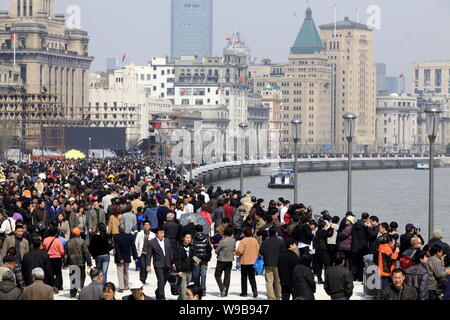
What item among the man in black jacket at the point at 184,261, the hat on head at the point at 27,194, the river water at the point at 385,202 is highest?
the hat on head at the point at 27,194

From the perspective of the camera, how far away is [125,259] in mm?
24250

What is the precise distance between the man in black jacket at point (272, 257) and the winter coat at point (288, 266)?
194cm

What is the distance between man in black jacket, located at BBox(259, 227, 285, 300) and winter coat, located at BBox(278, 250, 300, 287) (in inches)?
76.4

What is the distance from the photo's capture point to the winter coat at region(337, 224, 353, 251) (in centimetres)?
2502

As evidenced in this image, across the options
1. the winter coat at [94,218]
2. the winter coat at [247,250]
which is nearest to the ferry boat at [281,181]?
the winter coat at [94,218]

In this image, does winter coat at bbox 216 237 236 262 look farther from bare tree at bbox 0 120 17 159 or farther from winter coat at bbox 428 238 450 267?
bare tree at bbox 0 120 17 159

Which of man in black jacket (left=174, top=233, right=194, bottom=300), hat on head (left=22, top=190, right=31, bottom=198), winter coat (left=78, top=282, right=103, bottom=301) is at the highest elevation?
hat on head (left=22, top=190, right=31, bottom=198)

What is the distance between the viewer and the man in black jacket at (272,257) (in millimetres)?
22953

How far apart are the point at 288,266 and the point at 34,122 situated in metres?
125

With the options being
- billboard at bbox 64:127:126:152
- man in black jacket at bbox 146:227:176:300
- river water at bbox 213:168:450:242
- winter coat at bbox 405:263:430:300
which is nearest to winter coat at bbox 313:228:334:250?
man in black jacket at bbox 146:227:176:300

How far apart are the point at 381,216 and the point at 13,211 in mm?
62418

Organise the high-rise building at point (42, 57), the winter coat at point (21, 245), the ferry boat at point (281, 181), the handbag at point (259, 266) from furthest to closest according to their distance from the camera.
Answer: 1. the high-rise building at point (42, 57)
2. the ferry boat at point (281, 181)
3. the handbag at point (259, 266)
4. the winter coat at point (21, 245)

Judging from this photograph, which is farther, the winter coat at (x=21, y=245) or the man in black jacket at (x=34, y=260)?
the winter coat at (x=21, y=245)

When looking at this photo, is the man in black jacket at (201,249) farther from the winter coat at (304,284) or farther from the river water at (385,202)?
the river water at (385,202)
